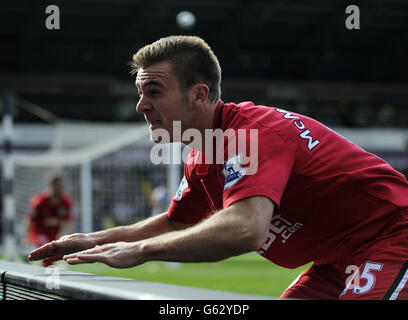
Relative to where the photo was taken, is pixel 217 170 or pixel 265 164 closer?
pixel 265 164

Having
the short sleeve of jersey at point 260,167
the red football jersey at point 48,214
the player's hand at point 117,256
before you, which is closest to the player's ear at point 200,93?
the short sleeve of jersey at point 260,167

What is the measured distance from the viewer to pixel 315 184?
2301mm

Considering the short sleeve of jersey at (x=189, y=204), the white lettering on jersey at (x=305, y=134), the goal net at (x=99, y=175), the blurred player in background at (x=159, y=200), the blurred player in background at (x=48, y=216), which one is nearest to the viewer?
the white lettering on jersey at (x=305, y=134)

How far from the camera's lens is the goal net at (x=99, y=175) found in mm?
12320

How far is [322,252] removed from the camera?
2.49m

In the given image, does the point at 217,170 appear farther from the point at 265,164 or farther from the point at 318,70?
the point at 318,70

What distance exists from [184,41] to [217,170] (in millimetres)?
512

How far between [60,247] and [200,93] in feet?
2.74

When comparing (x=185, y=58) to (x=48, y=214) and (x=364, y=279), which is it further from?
(x=48, y=214)

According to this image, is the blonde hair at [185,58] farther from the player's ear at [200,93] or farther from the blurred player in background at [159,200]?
the blurred player in background at [159,200]

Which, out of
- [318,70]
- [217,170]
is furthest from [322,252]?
[318,70]

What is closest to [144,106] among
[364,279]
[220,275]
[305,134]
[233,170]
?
[233,170]

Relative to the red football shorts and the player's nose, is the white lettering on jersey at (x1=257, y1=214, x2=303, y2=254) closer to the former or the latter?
the red football shorts
